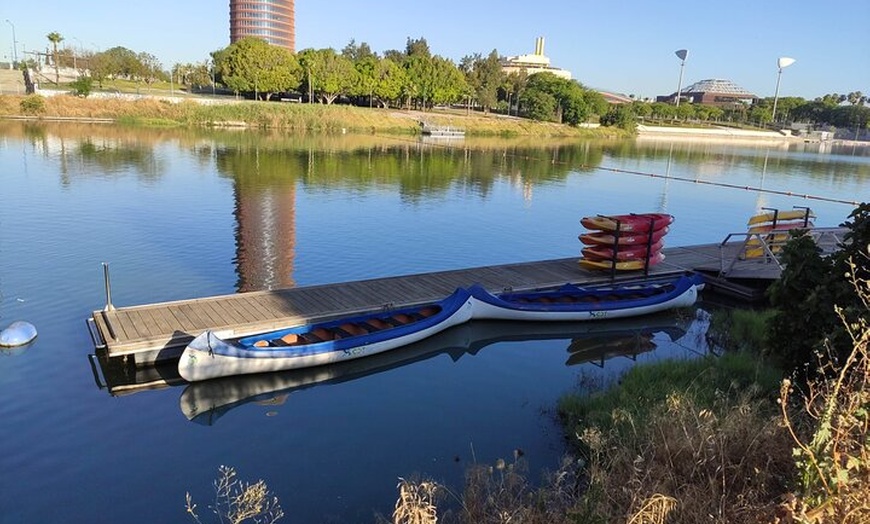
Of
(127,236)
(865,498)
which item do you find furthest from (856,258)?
(127,236)

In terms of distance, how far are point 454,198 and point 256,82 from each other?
64.3m

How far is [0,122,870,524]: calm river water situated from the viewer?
925 cm

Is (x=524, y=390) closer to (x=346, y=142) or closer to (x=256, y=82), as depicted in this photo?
(x=346, y=142)

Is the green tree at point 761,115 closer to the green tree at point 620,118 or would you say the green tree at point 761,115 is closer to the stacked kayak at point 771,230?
the green tree at point 620,118

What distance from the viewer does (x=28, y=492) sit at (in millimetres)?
8586

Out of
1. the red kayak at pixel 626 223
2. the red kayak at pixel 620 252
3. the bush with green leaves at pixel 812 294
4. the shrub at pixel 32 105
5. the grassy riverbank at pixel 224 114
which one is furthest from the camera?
the grassy riverbank at pixel 224 114

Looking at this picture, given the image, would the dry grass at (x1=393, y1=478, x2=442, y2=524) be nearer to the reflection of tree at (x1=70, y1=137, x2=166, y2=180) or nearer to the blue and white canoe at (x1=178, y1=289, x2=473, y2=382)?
the blue and white canoe at (x1=178, y1=289, x2=473, y2=382)

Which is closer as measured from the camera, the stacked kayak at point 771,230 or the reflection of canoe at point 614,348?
the reflection of canoe at point 614,348

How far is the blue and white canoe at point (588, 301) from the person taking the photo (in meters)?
15.5

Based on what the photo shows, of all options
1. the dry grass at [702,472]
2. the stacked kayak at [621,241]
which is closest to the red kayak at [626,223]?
the stacked kayak at [621,241]

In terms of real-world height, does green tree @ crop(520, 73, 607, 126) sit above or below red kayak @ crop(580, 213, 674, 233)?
above

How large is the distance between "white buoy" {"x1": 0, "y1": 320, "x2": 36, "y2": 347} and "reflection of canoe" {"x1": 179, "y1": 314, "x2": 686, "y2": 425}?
399 cm

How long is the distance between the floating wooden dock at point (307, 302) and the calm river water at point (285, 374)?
89 cm

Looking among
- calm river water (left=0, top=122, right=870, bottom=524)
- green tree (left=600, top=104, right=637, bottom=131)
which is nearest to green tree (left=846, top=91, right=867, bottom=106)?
green tree (left=600, top=104, right=637, bottom=131)
